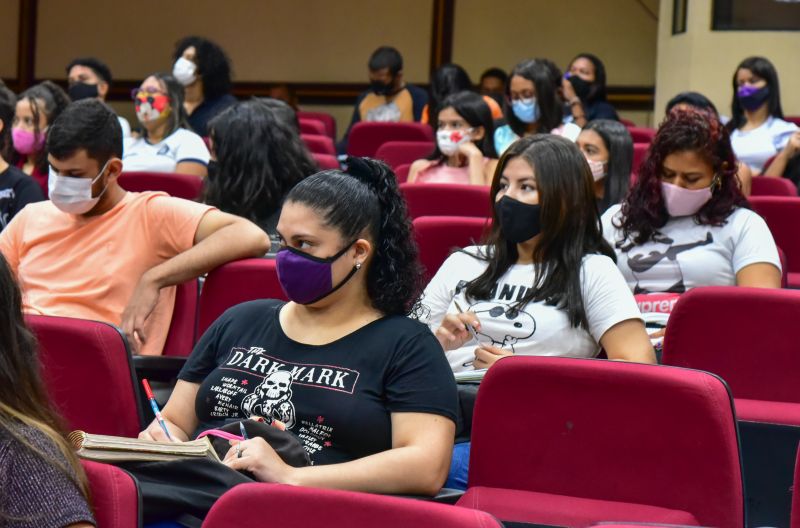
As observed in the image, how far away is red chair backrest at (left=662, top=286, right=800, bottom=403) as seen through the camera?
2684 millimetres

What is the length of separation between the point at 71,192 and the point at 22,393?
1.57 meters

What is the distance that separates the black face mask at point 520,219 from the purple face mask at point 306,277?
0.67m

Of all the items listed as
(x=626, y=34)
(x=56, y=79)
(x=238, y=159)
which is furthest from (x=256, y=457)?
(x=56, y=79)

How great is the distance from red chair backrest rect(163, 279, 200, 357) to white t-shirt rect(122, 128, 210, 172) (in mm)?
2023

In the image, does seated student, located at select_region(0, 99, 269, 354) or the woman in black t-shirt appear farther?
seated student, located at select_region(0, 99, 269, 354)

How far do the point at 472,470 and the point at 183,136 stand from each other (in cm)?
325

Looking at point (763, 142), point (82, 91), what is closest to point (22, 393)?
point (763, 142)

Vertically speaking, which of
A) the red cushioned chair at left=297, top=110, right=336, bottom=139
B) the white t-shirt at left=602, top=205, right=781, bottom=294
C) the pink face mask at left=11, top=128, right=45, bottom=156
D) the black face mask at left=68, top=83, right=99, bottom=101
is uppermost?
the black face mask at left=68, top=83, right=99, bottom=101

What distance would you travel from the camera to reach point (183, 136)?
5.18 metres

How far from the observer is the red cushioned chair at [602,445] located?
2.03 meters

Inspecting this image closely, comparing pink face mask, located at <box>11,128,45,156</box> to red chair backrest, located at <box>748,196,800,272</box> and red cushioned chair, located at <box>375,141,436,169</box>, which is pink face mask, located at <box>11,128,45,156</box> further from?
red chair backrest, located at <box>748,196,800,272</box>

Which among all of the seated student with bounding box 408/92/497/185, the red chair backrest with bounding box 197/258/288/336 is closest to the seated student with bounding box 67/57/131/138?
the seated student with bounding box 408/92/497/185

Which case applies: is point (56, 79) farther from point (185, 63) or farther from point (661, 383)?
point (661, 383)

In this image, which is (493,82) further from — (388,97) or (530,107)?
(530,107)
